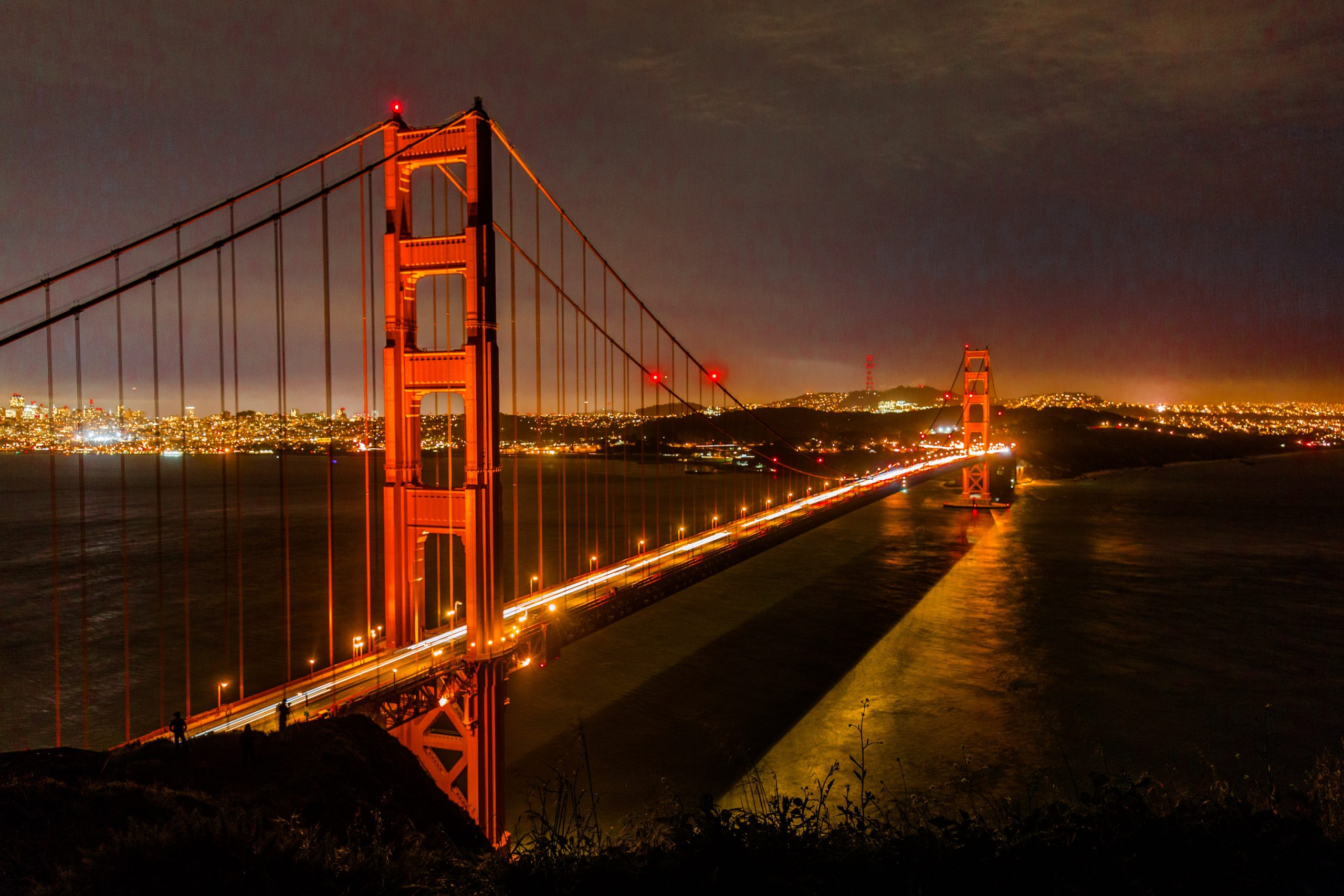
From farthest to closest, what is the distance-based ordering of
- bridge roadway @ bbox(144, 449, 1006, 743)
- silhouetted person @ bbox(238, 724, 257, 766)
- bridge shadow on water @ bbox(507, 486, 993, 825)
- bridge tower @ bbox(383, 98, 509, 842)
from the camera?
bridge shadow on water @ bbox(507, 486, 993, 825)
bridge tower @ bbox(383, 98, 509, 842)
bridge roadway @ bbox(144, 449, 1006, 743)
silhouetted person @ bbox(238, 724, 257, 766)

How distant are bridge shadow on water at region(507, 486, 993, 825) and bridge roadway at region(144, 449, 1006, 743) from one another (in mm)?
2079

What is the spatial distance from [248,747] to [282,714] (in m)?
0.70

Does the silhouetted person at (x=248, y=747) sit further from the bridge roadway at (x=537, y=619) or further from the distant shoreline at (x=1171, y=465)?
the distant shoreline at (x=1171, y=465)

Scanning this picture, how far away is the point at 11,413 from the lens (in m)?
11.0

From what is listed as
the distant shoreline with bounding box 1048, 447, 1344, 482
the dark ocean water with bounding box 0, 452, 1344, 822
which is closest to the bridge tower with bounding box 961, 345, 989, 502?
the dark ocean water with bounding box 0, 452, 1344, 822

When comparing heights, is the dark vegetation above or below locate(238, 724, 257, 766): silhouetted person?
above

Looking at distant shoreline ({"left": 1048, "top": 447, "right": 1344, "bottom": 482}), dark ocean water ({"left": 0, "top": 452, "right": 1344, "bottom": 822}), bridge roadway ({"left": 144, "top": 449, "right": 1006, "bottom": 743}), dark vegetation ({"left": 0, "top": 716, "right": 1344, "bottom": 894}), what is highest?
dark vegetation ({"left": 0, "top": 716, "right": 1344, "bottom": 894})

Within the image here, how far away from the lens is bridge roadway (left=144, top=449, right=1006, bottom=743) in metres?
8.76

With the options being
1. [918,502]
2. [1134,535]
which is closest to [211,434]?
[1134,535]

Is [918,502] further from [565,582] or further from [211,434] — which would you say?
[211,434]

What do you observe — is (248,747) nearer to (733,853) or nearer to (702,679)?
(733,853)

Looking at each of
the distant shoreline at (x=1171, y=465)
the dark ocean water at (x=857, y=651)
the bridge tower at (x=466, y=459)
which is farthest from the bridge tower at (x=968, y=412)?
the bridge tower at (x=466, y=459)

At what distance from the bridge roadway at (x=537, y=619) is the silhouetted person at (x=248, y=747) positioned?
96cm

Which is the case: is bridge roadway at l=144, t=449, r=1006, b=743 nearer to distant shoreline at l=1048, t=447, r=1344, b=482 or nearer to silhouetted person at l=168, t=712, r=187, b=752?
silhouetted person at l=168, t=712, r=187, b=752
